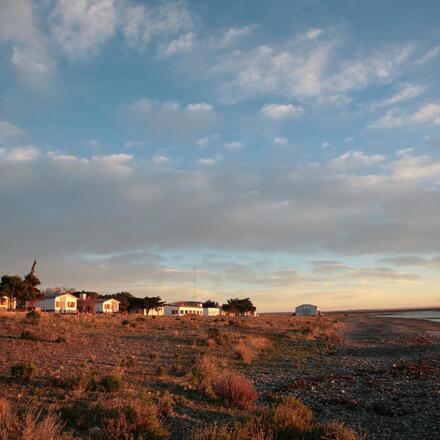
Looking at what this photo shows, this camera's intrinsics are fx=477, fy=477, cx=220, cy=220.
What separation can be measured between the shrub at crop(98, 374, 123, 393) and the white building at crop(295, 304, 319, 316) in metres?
153

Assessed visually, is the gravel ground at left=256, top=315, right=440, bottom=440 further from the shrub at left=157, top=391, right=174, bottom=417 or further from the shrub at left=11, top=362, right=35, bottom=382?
the shrub at left=11, top=362, right=35, bottom=382

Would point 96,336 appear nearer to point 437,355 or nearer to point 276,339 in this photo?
point 276,339

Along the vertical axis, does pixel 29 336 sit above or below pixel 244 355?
above

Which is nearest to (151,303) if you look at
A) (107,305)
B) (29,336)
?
(107,305)

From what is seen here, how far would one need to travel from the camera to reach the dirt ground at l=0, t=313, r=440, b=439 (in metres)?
13.2

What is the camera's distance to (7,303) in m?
97.3

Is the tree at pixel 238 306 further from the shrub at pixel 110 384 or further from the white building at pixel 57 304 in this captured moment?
the shrub at pixel 110 384

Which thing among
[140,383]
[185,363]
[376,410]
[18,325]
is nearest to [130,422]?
[140,383]

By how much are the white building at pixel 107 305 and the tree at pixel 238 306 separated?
98.0ft

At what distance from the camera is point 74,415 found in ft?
37.7

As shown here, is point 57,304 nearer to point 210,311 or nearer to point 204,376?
point 210,311

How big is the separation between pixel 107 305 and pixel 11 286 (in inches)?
1415

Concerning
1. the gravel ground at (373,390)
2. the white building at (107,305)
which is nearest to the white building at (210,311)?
the white building at (107,305)

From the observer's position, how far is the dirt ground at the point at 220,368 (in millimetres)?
13242
